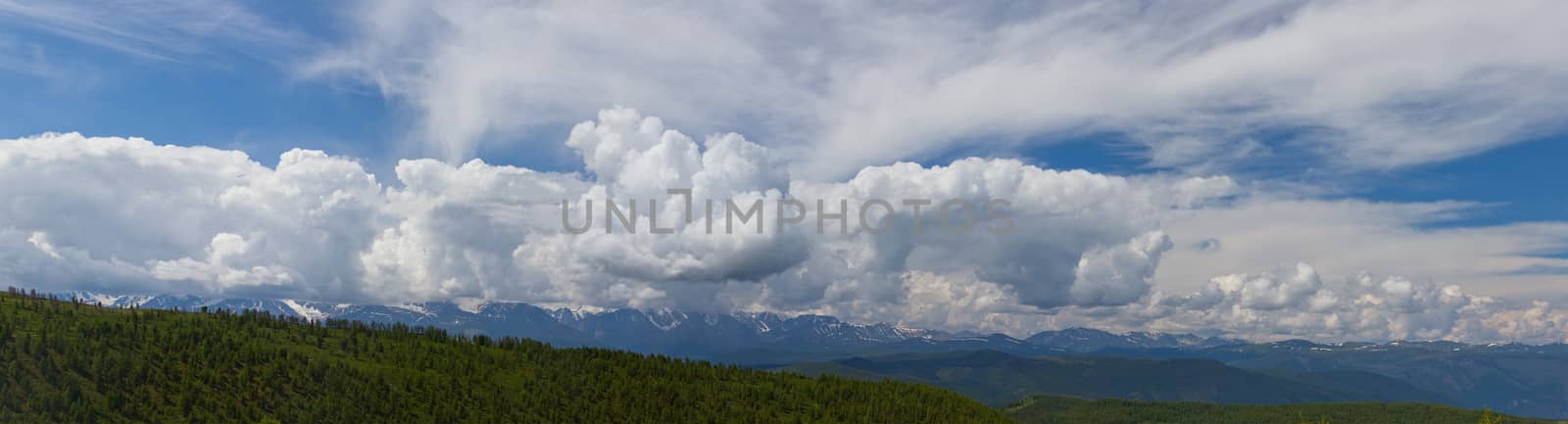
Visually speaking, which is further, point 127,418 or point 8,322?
point 8,322

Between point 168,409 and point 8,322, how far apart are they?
43578mm

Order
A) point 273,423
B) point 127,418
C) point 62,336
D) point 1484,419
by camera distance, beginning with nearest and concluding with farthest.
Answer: point 1484,419
point 273,423
point 127,418
point 62,336

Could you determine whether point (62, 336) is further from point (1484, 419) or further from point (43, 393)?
point (1484, 419)

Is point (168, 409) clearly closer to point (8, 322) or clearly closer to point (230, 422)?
point (230, 422)

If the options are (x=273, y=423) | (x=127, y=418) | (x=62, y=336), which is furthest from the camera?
(x=62, y=336)

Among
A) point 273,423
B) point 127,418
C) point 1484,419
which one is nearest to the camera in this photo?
point 1484,419

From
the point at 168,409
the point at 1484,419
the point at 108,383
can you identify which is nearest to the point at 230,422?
the point at 168,409

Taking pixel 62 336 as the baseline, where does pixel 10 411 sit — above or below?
below

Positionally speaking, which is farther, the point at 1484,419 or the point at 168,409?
the point at 168,409

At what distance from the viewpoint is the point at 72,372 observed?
190 metres

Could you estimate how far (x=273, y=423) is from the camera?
6629 inches

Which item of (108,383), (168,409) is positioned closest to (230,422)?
(168,409)

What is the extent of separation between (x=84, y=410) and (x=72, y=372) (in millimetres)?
17118

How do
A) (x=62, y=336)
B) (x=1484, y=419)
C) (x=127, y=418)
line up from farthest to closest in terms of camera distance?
(x=62, y=336), (x=127, y=418), (x=1484, y=419)
